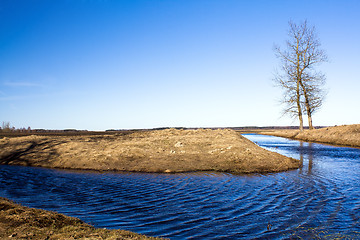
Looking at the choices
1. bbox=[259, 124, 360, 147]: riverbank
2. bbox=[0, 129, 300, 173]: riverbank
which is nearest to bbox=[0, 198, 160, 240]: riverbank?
bbox=[0, 129, 300, 173]: riverbank

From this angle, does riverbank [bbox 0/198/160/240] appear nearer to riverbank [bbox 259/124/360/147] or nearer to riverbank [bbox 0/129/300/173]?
riverbank [bbox 0/129/300/173]

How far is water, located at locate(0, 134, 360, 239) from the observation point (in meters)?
6.82

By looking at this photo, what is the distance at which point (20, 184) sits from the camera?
13148 mm

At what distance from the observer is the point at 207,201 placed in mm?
9445

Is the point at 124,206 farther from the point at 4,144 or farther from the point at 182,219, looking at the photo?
the point at 4,144

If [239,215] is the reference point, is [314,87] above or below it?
above

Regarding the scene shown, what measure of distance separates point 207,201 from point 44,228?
17.9 ft

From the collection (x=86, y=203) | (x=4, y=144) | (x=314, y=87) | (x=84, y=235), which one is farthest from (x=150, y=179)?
(x=314, y=87)

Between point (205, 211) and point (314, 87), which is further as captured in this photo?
point (314, 87)

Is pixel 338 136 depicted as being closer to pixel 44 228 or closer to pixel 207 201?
pixel 207 201

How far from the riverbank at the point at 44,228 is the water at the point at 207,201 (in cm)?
89

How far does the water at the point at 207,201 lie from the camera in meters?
6.82

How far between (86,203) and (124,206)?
1556 millimetres

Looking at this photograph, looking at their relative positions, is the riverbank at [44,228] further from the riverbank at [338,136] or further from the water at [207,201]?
the riverbank at [338,136]
